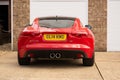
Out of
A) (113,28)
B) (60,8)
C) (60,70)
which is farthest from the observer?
(60,8)

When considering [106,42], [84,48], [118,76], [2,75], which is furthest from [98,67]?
[106,42]

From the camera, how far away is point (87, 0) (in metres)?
13.5

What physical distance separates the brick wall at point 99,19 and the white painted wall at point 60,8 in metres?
0.21

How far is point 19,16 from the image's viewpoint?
1367cm

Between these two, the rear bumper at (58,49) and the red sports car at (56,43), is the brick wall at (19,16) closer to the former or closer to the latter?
the red sports car at (56,43)

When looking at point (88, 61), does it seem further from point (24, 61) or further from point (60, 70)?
point (24, 61)

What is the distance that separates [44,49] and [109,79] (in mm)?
1942

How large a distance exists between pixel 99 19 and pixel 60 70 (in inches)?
195

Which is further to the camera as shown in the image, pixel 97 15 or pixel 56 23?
pixel 97 15

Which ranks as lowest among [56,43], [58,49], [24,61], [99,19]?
[24,61]

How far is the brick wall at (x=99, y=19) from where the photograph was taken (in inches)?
531

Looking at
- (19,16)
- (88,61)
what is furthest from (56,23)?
(19,16)

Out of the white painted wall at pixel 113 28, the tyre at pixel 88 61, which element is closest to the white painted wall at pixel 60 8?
the white painted wall at pixel 113 28

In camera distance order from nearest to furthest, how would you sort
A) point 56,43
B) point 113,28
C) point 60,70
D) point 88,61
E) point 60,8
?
point 60,70, point 56,43, point 88,61, point 113,28, point 60,8
